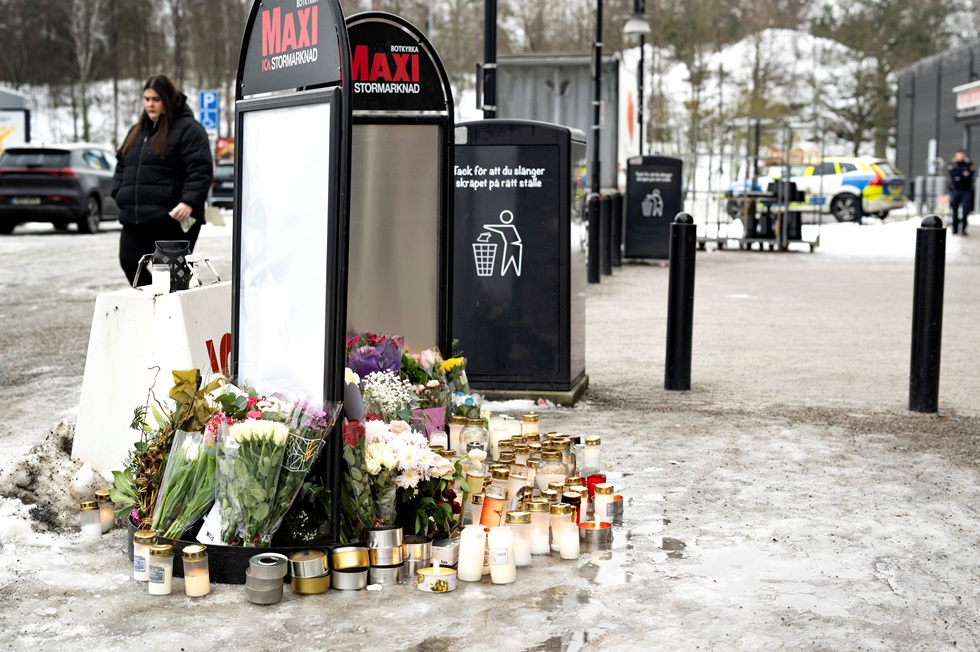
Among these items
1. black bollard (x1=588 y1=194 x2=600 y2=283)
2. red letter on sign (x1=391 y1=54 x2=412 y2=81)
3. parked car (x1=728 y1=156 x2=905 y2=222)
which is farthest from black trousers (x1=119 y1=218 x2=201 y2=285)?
parked car (x1=728 y1=156 x2=905 y2=222)

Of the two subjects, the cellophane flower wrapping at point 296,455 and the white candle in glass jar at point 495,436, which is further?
the white candle in glass jar at point 495,436

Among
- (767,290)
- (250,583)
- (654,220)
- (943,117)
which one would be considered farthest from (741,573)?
(943,117)

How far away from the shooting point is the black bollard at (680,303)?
8102 millimetres

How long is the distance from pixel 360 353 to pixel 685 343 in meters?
3.29

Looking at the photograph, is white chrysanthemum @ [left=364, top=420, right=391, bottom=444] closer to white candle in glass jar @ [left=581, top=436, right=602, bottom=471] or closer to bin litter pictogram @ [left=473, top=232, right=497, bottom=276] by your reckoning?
white candle in glass jar @ [left=581, top=436, right=602, bottom=471]

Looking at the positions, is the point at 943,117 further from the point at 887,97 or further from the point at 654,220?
the point at 654,220

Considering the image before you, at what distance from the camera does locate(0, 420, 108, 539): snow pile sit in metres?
4.94

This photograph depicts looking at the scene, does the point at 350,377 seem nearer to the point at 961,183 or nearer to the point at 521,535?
the point at 521,535

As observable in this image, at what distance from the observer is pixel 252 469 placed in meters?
4.21

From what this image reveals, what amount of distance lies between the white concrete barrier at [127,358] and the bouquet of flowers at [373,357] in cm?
63

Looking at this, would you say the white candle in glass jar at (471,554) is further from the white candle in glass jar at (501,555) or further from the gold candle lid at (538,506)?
the gold candle lid at (538,506)

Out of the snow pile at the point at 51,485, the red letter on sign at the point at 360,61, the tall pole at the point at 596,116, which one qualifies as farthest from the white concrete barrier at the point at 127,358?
Result: the tall pole at the point at 596,116

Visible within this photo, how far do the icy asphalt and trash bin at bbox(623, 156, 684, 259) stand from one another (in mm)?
9351

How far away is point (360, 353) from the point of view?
5.48 metres
